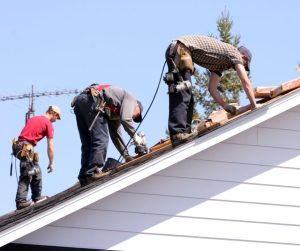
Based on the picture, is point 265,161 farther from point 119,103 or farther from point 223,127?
point 119,103

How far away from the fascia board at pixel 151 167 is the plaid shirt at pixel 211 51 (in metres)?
0.77

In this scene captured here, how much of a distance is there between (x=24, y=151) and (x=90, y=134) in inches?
97.6

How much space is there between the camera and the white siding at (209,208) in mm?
9695

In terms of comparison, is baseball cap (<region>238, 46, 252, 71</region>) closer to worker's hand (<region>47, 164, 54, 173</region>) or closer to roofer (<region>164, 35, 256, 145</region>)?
roofer (<region>164, 35, 256, 145</region>)

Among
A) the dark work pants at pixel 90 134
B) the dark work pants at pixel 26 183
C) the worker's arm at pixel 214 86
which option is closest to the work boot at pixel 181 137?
the dark work pants at pixel 90 134

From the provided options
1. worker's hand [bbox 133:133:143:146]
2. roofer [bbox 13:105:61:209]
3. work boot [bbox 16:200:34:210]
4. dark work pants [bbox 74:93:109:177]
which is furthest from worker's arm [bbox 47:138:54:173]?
worker's hand [bbox 133:133:143:146]

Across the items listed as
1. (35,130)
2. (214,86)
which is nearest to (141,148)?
→ (214,86)

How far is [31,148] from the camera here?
1303cm

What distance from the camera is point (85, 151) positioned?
35.8 ft

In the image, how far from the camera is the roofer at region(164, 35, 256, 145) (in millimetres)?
10203

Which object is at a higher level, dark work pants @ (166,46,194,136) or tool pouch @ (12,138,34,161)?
dark work pants @ (166,46,194,136)

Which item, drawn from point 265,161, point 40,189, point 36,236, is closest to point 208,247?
point 265,161

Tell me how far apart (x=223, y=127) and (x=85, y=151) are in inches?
72.0

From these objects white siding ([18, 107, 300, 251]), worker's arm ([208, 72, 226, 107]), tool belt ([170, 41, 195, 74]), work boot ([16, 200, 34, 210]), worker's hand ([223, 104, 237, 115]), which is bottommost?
work boot ([16, 200, 34, 210])
